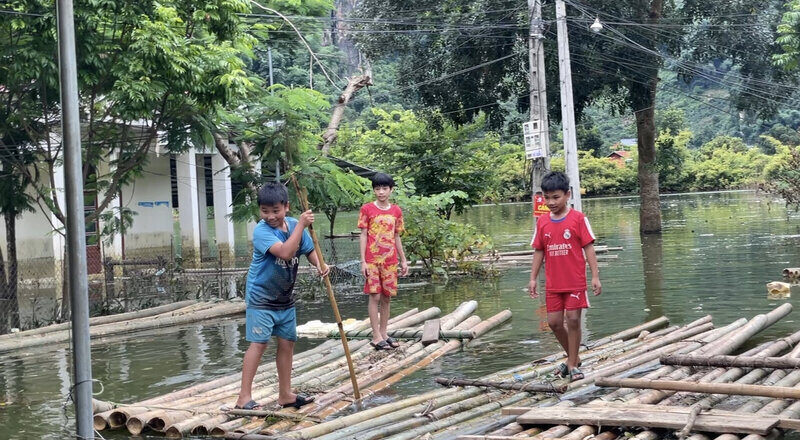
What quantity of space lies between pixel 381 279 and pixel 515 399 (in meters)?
3.01

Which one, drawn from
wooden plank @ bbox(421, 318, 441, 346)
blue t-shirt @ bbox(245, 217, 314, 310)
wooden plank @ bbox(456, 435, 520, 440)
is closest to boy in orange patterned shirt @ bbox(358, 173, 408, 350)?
wooden plank @ bbox(421, 318, 441, 346)

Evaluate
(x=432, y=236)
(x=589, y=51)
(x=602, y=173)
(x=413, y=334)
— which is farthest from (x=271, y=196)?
(x=602, y=173)

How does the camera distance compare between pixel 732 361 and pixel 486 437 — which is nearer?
pixel 486 437

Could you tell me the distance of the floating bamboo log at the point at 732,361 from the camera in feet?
23.7

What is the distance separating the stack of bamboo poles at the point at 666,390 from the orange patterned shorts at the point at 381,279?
2251 millimetres

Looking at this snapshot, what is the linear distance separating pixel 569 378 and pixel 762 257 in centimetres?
1449

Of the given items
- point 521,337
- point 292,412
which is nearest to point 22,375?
point 292,412

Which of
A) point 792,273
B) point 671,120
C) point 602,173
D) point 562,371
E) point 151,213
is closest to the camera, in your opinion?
point 562,371

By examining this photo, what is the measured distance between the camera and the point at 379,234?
989cm

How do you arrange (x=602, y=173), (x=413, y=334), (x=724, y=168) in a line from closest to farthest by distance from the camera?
(x=413, y=334)
(x=602, y=173)
(x=724, y=168)

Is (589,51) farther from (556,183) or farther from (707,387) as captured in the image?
(707,387)

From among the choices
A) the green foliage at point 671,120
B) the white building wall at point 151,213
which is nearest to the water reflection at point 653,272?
the white building wall at point 151,213

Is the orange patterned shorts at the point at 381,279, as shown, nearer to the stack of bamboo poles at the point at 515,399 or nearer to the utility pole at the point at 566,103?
the stack of bamboo poles at the point at 515,399

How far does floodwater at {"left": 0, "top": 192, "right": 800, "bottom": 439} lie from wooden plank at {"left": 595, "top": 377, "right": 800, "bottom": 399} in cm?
190
